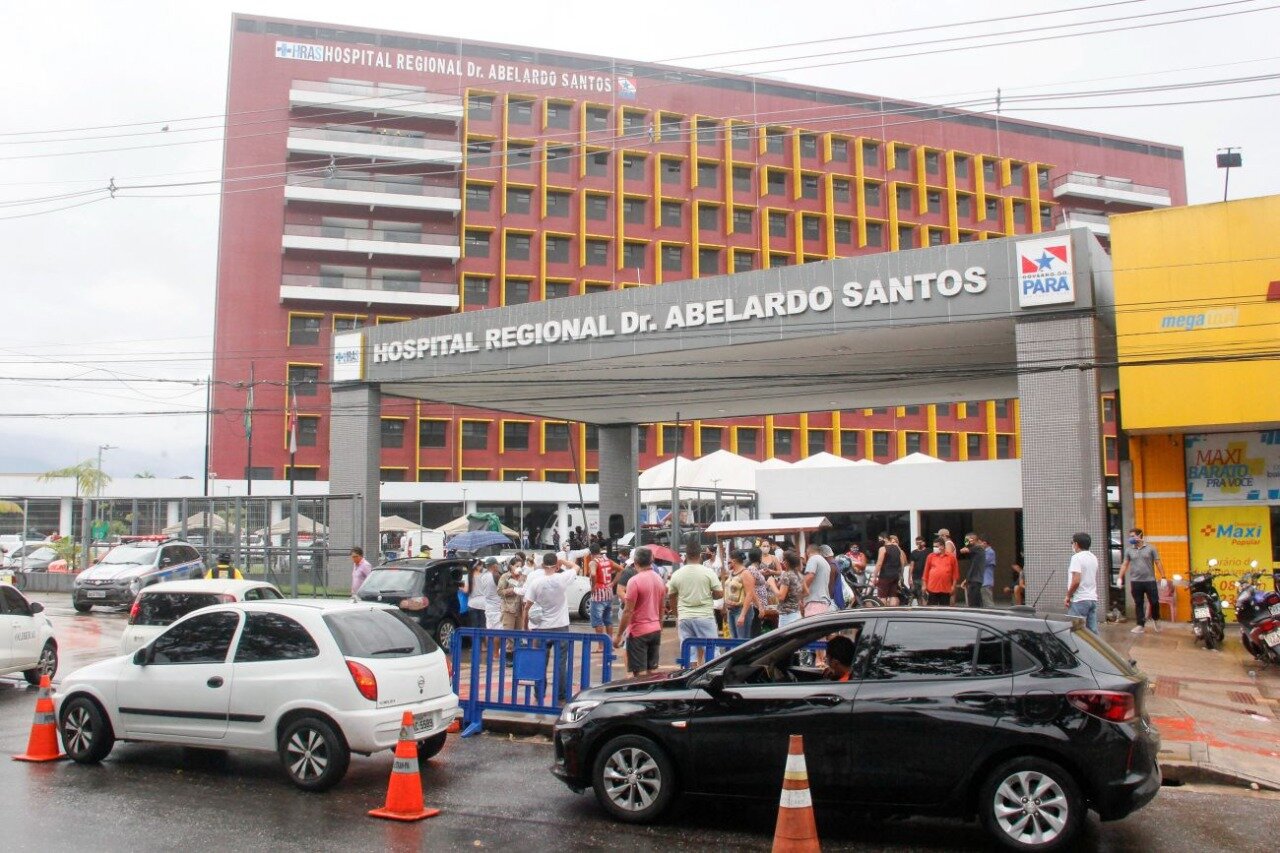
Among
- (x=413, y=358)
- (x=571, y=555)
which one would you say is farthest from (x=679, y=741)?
(x=413, y=358)

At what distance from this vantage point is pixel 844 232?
70.6m

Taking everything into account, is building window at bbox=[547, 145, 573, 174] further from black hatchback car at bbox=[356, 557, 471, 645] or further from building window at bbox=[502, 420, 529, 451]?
black hatchback car at bbox=[356, 557, 471, 645]

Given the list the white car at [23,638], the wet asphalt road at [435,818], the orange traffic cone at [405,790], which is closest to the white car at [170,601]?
the white car at [23,638]

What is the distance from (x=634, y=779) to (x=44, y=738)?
5646 millimetres

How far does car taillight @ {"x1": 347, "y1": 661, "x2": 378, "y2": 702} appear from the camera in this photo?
820 centimetres

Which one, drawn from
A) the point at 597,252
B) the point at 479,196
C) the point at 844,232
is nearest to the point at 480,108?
the point at 479,196

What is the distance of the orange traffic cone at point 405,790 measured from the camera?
7.42 meters

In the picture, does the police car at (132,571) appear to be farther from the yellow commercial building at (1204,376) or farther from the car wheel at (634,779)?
the yellow commercial building at (1204,376)

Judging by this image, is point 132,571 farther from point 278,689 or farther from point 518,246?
point 518,246

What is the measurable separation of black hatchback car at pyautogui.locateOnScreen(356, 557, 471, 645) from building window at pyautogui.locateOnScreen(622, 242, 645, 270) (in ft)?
165

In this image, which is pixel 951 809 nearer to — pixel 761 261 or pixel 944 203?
pixel 761 261

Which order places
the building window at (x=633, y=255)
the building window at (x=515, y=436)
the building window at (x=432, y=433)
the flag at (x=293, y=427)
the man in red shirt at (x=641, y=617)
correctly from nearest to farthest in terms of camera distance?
1. the man in red shirt at (x=641, y=617)
2. the flag at (x=293, y=427)
3. the building window at (x=432, y=433)
4. the building window at (x=515, y=436)
5. the building window at (x=633, y=255)

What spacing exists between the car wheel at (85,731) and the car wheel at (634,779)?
4.62 meters

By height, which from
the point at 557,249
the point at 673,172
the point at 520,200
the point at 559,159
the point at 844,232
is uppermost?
the point at 673,172
